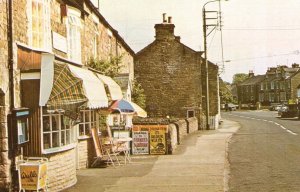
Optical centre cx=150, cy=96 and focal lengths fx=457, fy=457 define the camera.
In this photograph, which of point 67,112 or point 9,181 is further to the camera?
point 67,112

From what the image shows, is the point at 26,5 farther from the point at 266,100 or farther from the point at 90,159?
the point at 266,100

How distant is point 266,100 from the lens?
117 m

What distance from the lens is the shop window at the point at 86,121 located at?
15.7 meters

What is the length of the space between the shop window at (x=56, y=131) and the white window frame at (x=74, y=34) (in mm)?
4814

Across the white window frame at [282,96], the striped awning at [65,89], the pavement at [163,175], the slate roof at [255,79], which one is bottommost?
the pavement at [163,175]

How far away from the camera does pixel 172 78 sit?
39.1 metres

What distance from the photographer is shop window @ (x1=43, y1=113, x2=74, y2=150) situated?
441 inches

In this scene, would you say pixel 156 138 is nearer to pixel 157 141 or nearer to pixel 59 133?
pixel 157 141

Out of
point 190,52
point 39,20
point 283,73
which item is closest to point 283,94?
point 283,73

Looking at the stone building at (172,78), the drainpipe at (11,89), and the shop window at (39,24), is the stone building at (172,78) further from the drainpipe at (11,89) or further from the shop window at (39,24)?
the drainpipe at (11,89)

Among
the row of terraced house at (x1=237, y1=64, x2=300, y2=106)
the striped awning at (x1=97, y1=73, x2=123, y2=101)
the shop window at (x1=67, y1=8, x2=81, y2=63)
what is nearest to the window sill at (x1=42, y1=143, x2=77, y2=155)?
the striped awning at (x1=97, y1=73, x2=123, y2=101)

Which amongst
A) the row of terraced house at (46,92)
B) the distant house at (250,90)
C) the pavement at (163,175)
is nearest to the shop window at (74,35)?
the row of terraced house at (46,92)

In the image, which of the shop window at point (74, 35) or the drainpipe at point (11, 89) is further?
the shop window at point (74, 35)

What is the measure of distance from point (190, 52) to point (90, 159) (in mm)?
24255
